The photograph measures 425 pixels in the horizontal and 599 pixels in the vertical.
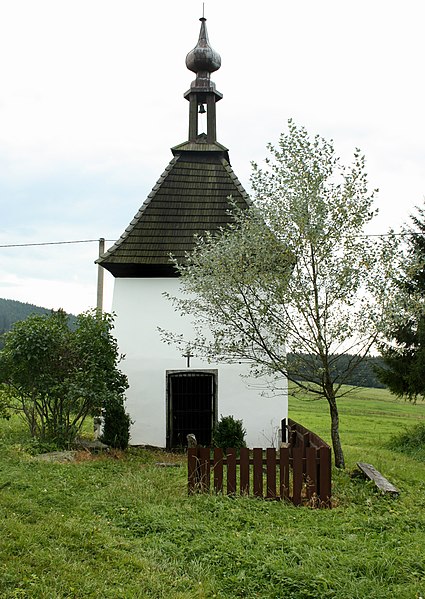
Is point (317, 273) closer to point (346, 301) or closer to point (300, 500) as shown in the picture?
point (346, 301)

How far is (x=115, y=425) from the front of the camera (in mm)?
13148

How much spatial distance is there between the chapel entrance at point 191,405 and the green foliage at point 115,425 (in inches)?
48.5

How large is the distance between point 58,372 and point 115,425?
5.45 ft

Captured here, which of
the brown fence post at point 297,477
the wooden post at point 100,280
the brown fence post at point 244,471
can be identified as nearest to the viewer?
the brown fence post at point 297,477

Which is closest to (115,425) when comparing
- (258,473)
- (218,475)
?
(218,475)

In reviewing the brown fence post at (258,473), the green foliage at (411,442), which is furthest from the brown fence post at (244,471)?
the green foliage at (411,442)

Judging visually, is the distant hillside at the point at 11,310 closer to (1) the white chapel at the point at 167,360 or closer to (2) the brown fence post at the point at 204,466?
(1) the white chapel at the point at 167,360

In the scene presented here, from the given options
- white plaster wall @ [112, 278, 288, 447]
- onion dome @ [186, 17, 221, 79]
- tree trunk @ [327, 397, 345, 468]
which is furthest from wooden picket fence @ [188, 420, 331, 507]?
onion dome @ [186, 17, 221, 79]

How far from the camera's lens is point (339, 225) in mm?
10828

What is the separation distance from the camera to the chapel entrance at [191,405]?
46.4 ft

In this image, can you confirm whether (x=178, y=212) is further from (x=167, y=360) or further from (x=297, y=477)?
(x=297, y=477)

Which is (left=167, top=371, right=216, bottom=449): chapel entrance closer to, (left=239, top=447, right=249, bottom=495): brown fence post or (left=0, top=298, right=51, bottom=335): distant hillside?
(left=239, top=447, right=249, bottom=495): brown fence post

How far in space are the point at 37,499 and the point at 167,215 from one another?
9117mm

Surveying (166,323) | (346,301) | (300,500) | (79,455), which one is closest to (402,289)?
(346,301)
